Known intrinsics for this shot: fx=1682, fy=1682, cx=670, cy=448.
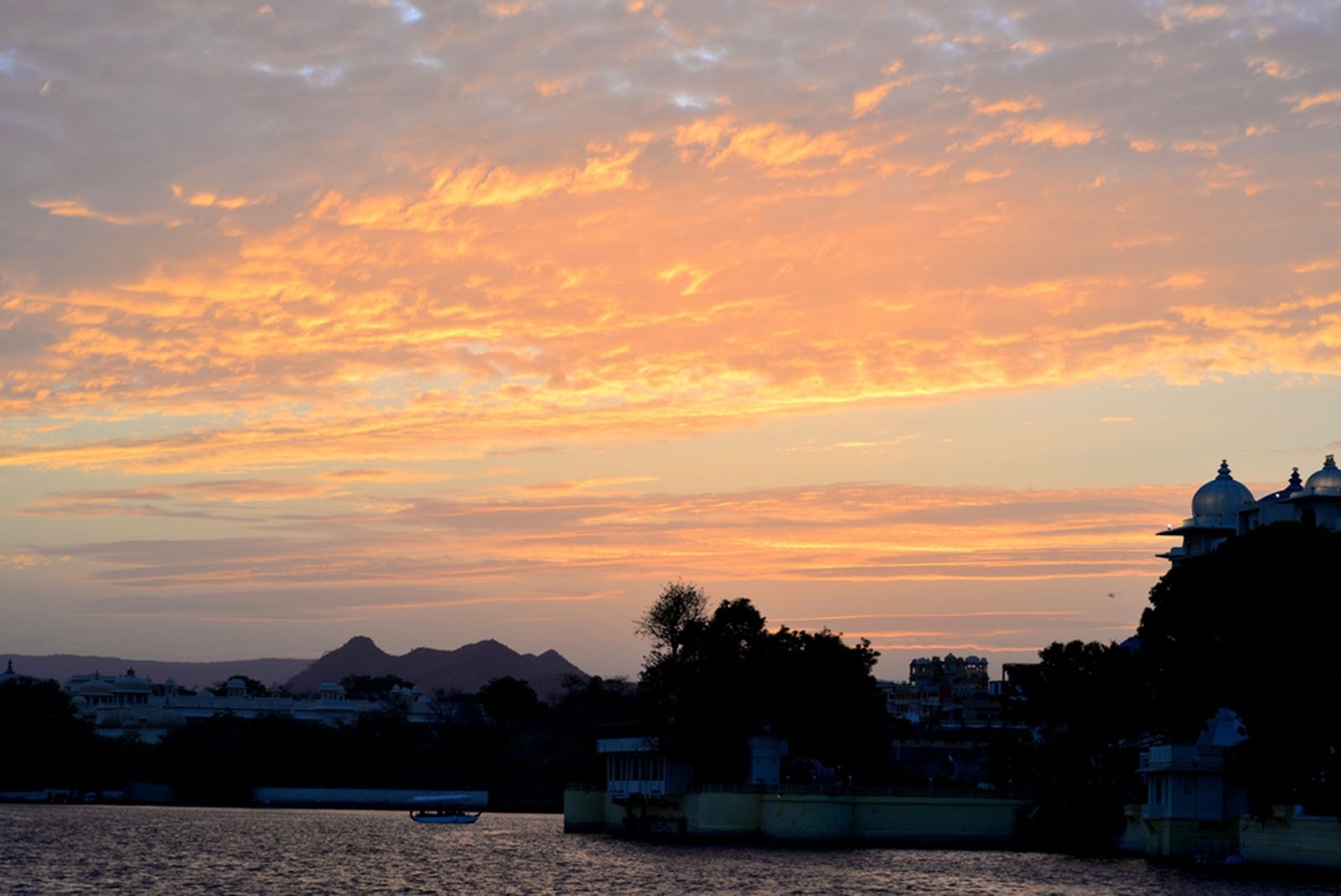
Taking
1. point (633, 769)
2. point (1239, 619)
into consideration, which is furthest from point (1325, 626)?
point (633, 769)

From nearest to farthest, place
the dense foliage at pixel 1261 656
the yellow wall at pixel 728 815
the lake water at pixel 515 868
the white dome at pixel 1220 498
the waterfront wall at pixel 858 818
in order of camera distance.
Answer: the lake water at pixel 515 868, the dense foliage at pixel 1261 656, the waterfront wall at pixel 858 818, the yellow wall at pixel 728 815, the white dome at pixel 1220 498

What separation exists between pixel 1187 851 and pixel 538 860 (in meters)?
33.4

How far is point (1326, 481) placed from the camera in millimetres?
97625

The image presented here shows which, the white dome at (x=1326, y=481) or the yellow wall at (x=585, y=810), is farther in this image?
the yellow wall at (x=585, y=810)

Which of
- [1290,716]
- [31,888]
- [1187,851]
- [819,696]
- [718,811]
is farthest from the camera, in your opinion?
[819,696]

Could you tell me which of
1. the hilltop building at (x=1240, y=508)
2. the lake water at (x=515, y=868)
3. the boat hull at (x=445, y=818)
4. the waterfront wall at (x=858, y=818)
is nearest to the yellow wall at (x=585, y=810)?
the lake water at (x=515, y=868)

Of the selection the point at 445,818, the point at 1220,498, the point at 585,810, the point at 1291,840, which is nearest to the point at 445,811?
the point at 445,818

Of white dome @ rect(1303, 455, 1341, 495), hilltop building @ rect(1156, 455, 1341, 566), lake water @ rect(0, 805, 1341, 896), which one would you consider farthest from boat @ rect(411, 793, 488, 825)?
white dome @ rect(1303, 455, 1341, 495)

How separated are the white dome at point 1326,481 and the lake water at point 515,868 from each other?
83.6 ft

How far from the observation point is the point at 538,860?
90.1 m

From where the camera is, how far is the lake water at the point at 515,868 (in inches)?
2771

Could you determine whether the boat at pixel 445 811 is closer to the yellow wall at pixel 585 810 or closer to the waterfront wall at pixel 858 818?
the yellow wall at pixel 585 810

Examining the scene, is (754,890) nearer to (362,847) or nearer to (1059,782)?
(1059,782)

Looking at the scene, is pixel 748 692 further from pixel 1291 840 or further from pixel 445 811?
pixel 445 811
